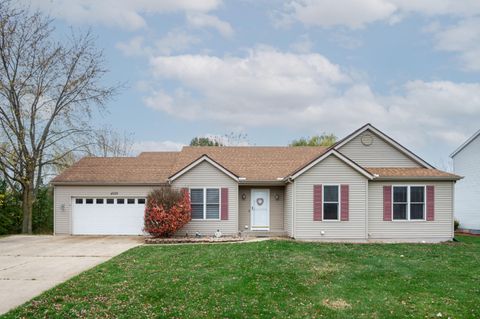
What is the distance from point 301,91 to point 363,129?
6.09 m

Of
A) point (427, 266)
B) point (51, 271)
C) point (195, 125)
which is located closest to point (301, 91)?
point (195, 125)

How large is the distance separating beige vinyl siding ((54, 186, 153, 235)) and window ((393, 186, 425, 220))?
11658 millimetres

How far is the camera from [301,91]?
2628 centimetres

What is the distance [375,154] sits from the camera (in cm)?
2134

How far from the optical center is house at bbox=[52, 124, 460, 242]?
19641mm

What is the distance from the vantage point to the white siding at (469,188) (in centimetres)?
2659

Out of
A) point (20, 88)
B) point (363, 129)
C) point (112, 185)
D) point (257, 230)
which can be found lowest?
point (257, 230)

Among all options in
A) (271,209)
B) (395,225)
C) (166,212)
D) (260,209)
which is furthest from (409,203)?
(166,212)

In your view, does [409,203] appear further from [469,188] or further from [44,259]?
[44,259]

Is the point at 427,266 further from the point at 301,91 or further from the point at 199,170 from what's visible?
the point at 301,91

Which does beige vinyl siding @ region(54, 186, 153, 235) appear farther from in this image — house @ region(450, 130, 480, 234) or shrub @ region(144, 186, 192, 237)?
house @ region(450, 130, 480, 234)

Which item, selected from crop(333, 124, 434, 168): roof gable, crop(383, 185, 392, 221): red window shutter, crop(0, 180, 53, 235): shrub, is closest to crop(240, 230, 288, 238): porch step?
crop(383, 185, 392, 221): red window shutter

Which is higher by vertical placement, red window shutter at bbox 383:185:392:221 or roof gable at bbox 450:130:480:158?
roof gable at bbox 450:130:480:158

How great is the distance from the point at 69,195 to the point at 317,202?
11.9 meters
